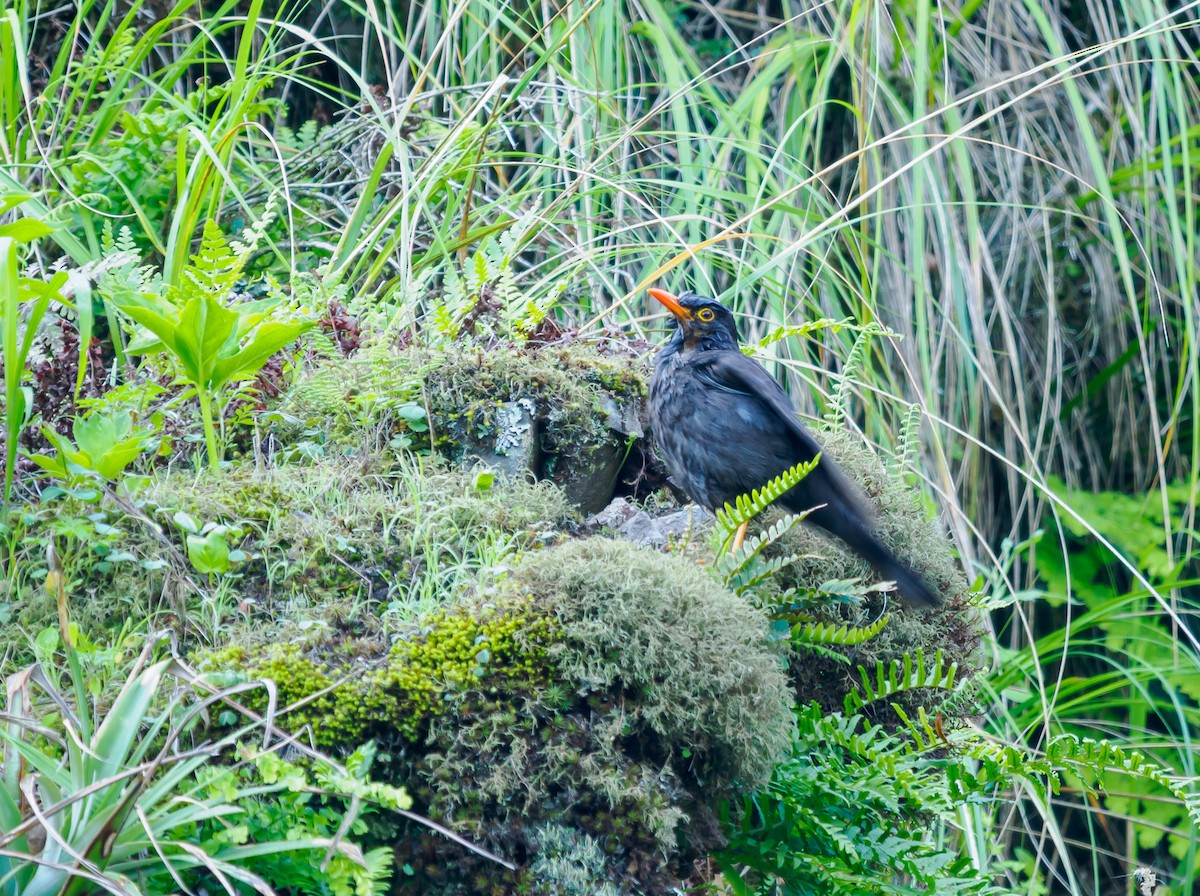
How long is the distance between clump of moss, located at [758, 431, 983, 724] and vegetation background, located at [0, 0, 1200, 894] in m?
0.12

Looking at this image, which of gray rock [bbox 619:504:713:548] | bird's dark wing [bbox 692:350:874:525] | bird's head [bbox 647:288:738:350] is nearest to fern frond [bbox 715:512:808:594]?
A: gray rock [bbox 619:504:713:548]

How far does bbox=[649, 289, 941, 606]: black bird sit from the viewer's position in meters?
2.67

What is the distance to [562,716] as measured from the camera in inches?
66.0

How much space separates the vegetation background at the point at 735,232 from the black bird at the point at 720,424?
0.15 m

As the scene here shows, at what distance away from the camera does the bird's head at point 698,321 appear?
302 cm

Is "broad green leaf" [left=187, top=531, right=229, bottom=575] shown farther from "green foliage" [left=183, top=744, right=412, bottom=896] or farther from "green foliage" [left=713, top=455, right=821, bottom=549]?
"green foliage" [left=713, top=455, right=821, bottom=549]

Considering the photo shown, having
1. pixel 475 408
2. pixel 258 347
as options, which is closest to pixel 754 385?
pixel 475 408

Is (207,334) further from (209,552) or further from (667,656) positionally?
(667,656)

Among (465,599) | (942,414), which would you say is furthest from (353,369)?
(942,414)

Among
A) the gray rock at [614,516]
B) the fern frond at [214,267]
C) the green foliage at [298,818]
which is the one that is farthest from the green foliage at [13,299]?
the gray rock at [614,516]

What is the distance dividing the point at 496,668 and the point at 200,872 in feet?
1.62

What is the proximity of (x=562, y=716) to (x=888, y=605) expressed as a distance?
0.98 meters

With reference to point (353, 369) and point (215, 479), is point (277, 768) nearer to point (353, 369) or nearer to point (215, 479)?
point (215, 479)

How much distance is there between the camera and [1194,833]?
374 centimetres
